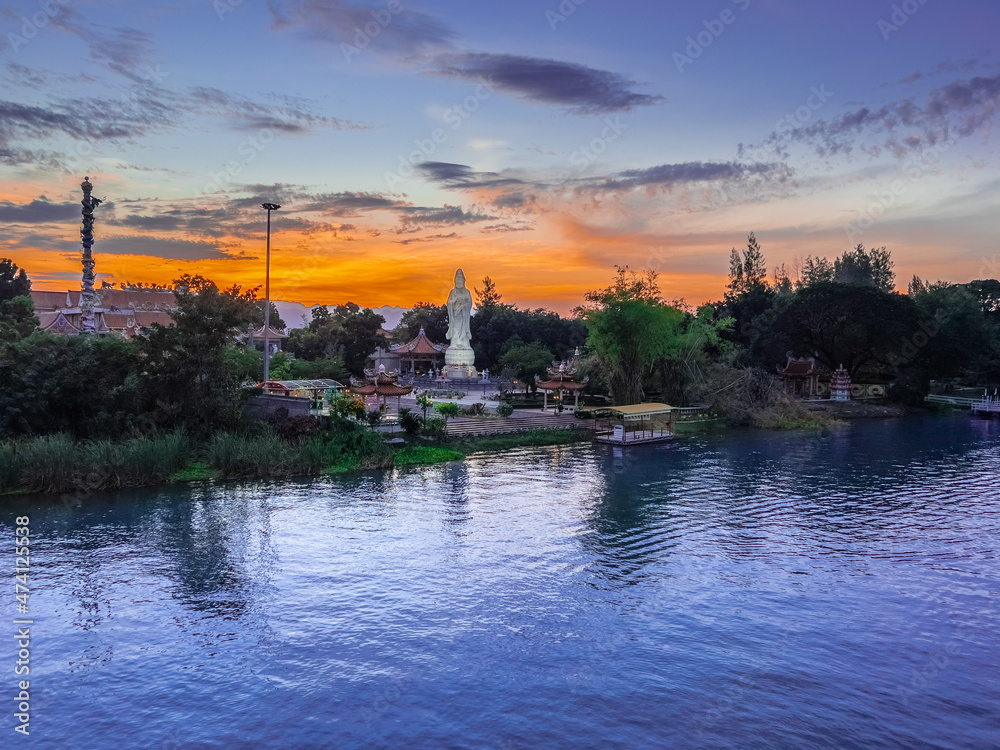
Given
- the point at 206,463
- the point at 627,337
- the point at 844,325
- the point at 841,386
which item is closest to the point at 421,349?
the point at 627,337

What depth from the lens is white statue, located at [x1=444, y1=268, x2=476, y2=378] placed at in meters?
63.2

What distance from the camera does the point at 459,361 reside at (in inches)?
2482

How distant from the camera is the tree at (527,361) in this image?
191ft

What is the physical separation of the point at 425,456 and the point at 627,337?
20.9 m

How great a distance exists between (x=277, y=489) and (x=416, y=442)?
872cm

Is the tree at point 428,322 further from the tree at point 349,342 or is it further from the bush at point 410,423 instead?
the bush at point 410,423

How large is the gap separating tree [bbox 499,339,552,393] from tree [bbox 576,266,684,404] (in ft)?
22.2

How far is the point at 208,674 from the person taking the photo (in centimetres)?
1296

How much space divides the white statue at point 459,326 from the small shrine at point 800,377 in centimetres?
2722

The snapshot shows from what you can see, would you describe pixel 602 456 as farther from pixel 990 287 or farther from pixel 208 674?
pixel 990 287

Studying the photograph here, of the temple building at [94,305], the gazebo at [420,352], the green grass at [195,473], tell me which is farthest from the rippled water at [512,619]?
the gazebo at [420,352]

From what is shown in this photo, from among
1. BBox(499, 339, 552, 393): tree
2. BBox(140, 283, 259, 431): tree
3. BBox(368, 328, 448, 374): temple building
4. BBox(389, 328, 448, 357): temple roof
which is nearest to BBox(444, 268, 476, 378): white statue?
BBox(368, 328, 448, 374): temple building

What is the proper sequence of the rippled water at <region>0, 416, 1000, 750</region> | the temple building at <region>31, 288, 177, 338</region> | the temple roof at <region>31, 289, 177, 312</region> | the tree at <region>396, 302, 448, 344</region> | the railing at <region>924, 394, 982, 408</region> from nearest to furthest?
the rippled water at <region>0, 416, 1000, 750</region> < the railing at <region>924, 394, 982, 408</region> < the temple building at <region>31, 288, 177, 338</region> < the temple roof at <region>31, 289, 177, 312</region> < the tree at <region>396, 302, 448, 344</region>

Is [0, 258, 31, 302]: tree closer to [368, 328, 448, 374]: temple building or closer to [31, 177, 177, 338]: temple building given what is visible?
[31, 177, 177, 338]: temple building
